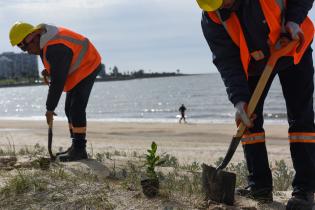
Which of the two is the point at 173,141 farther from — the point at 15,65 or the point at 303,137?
the point at 15,65

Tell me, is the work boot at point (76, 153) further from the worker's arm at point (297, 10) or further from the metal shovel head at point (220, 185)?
the worker's arm at point (297, 10)

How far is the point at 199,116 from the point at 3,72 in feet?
411

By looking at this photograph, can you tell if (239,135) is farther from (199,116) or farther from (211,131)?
(199,116)

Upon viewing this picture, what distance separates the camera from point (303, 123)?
3.95 m

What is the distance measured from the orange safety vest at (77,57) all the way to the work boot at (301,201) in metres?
3.54

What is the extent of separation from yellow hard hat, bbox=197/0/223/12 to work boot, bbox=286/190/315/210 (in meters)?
1.43

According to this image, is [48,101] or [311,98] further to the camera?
[48,101]

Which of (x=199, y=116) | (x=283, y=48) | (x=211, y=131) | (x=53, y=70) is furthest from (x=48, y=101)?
(x=199, y=116)

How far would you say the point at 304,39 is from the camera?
378 centimetres

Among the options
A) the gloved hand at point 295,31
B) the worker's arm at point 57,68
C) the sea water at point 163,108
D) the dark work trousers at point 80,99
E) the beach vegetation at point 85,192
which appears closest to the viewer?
the gloved hand at point 295,31

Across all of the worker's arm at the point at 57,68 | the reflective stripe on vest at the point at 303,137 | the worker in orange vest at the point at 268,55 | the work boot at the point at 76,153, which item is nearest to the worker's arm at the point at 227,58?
the worker in orange vest at the point at 268,55

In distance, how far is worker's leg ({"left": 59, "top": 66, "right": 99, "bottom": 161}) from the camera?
674cm

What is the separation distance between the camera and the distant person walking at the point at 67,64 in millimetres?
6391

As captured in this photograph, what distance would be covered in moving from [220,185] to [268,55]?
99 centimetres
